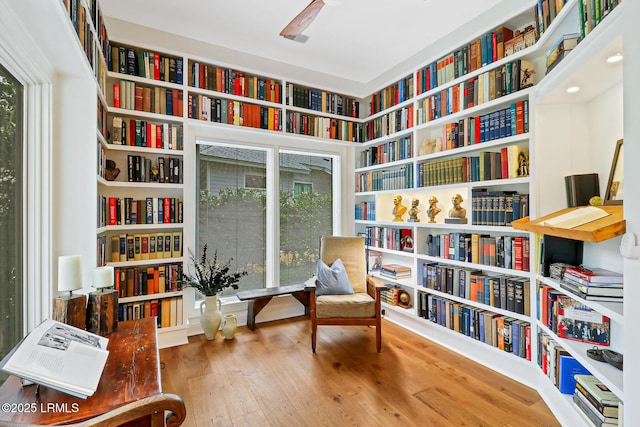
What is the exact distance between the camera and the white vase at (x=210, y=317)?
9.57 ft

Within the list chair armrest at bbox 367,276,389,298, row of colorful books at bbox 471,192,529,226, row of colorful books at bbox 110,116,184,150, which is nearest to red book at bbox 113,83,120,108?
row of colorful books at bbox 110,116,184,150

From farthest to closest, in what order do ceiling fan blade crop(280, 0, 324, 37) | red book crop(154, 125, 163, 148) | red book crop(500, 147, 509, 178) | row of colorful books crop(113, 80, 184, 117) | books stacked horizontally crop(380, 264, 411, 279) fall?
books stacked horizontally crop(380, 264, 411, 279)
red book crop(154, 125, 163, 148)
row of colorful books crop(113, 80, 184, 117)
red book crop(500, 147, 509, 178)
ceiling fan blade crop(280, 0, 324, 37)

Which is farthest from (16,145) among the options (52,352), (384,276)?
(384,276)

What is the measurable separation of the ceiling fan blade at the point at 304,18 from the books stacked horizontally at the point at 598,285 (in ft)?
7.11

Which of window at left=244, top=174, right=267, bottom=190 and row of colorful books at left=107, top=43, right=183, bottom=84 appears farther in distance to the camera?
window at left=244, top=174, right=267, bottom=190

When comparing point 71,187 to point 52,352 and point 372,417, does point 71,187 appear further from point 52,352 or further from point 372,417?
point 372,417

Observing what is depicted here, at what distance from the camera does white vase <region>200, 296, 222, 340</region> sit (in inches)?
115

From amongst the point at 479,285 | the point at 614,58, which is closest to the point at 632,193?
the point at 614,58

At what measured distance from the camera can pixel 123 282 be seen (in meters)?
2.68

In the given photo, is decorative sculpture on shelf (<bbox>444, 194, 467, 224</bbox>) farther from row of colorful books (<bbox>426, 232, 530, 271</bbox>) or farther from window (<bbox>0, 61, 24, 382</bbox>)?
window (<bbox>0, 61, 24, 382</bbox>)

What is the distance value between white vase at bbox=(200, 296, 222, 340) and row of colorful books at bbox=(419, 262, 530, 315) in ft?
6.77

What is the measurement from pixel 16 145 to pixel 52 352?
3.92 ft

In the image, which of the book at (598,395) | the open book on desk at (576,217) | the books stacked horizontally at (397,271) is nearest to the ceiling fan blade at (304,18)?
the open book on desk at (576,217)

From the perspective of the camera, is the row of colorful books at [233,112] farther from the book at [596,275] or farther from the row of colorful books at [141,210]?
the book at [596,275]
